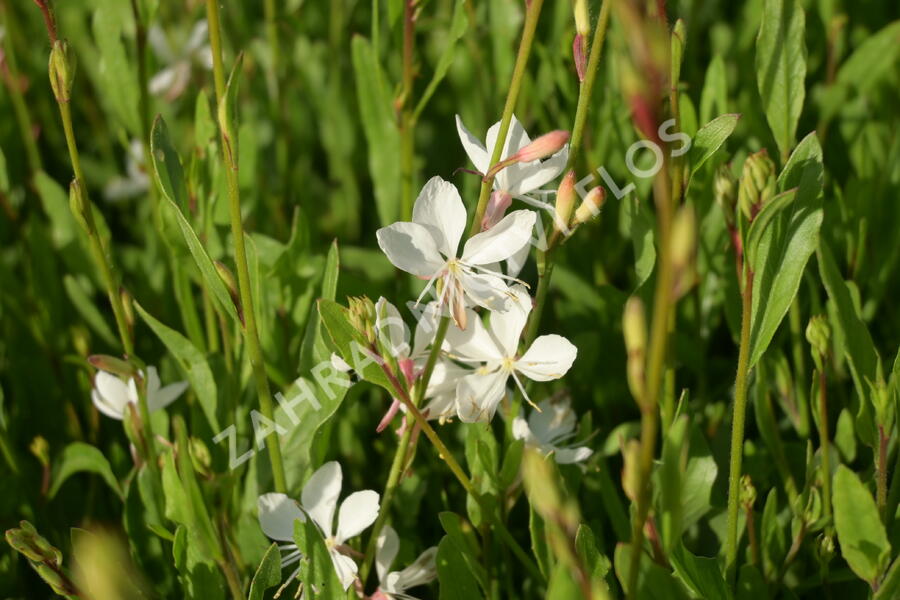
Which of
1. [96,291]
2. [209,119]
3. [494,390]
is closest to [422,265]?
[494,390]

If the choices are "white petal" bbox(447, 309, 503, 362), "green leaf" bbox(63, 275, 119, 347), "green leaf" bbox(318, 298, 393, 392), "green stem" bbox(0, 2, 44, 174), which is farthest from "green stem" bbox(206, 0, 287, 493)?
"green stem" bbox(0, 2, 44, 174)

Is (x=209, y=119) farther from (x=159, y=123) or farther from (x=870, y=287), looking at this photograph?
(x=870, y=287)

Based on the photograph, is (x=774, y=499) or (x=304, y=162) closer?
(x=774, y=499)

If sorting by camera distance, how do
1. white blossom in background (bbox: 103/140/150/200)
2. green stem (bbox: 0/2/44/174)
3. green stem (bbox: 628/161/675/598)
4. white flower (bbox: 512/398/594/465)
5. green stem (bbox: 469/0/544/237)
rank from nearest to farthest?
green stem (bbox: 628/161/675/598) → green stem (bbox: 469/0/544/237) → white flower (bbox: 512/398/594/465) → green stem (bbox: 0/2/44/174) → white blossom in background (bbox: 103/140/150/200)

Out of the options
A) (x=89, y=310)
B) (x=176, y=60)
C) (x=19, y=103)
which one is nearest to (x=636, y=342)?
→ (x=89, y=310)

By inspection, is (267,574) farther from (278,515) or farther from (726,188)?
(726,188)

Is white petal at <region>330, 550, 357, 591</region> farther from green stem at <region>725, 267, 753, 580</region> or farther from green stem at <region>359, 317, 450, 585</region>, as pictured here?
green stem at <region>725, 267, 753, 580</region>
